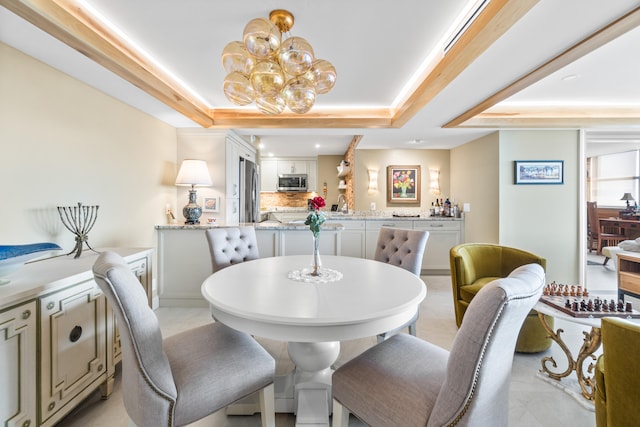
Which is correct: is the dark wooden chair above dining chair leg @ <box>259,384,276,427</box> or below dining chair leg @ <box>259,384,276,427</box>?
above

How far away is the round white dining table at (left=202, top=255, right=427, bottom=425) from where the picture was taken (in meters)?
1.01

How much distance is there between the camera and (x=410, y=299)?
118 cm

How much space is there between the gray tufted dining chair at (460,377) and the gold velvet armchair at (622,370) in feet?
1.11

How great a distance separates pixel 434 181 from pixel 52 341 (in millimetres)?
5374

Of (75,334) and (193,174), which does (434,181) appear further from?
(75,334)

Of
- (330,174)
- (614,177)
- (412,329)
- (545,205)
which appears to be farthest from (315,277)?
(614,177)

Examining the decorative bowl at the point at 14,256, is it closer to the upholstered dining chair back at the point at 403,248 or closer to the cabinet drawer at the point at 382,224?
the upholstered dining chair back at the point at 403,248

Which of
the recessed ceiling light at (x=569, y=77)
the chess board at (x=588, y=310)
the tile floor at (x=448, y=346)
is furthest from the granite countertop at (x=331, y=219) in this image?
the recessed ceiling light at (x=569, y=77)

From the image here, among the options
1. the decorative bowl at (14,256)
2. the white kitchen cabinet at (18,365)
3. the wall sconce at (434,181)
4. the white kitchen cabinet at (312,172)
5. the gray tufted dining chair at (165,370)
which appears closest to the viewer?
the gray tufted dining chair at (165,370)

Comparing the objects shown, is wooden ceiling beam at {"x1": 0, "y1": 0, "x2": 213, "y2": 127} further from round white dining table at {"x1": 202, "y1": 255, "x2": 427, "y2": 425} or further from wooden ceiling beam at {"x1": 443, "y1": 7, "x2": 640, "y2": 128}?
wooden ceiling beam at {"x1": 443, "y1": 7, "x2": 640, "y2": 128}

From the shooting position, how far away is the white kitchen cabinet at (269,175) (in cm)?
721

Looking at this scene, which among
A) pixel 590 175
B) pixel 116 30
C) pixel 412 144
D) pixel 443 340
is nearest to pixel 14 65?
pixel 116 30

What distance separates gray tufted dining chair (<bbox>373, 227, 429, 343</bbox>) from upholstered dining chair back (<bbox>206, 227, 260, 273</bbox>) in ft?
3.82

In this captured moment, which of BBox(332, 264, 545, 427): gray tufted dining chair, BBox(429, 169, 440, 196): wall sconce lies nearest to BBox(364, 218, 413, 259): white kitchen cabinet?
BBox(429, 169, 440, 196): wall sconce
